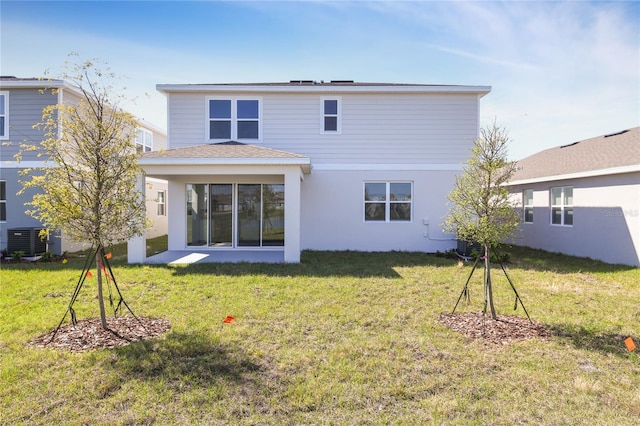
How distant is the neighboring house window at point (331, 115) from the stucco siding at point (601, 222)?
8.65 m

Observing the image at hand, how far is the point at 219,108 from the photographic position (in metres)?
12.5

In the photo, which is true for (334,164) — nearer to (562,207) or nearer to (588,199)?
(588,199)

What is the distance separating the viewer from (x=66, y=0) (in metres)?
8.34

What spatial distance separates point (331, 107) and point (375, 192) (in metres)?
3.40

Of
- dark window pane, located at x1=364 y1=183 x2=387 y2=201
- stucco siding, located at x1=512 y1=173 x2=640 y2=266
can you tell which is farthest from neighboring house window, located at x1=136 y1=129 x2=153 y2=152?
stucco siding, located at x1=512 y1=173 x2=640 y2=266

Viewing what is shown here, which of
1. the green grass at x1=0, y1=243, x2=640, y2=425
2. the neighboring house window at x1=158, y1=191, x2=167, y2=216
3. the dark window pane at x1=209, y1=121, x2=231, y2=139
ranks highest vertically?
the dark window pane at x1=209, y1=121, x2=231, y2=139

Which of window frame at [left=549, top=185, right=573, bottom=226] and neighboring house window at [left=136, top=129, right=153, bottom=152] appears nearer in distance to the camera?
window frame at [left=549, top=185, right=573, bottom=226]

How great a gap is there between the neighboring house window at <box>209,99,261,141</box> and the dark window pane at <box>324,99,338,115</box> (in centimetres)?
241

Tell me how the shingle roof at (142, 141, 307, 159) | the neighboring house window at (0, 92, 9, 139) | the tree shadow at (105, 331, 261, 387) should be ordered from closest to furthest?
the tree shadow at (105, 331, 261, 387) → the shingle roof at (142, 141, 307, 159) → the neighboring house window at (0, 92, 9, 139)

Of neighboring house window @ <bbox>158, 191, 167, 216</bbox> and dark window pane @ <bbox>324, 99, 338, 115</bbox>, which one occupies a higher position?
dark window pane @ <bbox>324, 99, 338, 115</bbox>

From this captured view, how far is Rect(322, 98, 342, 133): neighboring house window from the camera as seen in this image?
12.4 meters

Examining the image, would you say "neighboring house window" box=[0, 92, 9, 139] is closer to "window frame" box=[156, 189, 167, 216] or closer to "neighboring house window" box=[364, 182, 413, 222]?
"window frame" box=[156, 189, 167, 216]

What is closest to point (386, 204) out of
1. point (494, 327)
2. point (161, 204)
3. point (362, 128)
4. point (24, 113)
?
point (362, 128)

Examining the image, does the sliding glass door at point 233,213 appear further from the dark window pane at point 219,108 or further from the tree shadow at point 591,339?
the tree shadow at point 591,339
